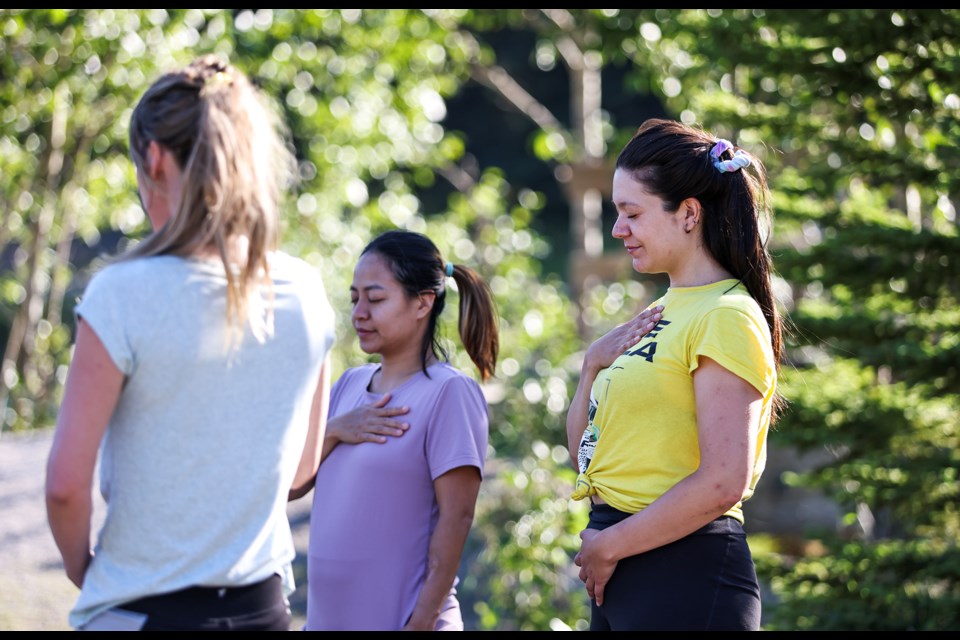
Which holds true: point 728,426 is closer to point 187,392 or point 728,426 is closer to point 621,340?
point 621,340

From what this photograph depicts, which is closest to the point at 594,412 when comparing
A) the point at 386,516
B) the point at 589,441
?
the point at 589,441

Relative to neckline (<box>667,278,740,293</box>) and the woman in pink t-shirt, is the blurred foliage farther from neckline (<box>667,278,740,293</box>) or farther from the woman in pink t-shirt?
the woman in pink t-shirt

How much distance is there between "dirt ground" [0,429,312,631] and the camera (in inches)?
194

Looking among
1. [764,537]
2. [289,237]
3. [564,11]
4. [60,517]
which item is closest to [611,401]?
[60,517]

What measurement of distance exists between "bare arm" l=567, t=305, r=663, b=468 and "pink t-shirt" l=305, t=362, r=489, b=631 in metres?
0.25

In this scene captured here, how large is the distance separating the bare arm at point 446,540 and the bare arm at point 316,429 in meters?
0.32

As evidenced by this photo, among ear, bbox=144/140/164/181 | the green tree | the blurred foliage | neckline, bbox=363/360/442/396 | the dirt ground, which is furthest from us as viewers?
the dirt ground

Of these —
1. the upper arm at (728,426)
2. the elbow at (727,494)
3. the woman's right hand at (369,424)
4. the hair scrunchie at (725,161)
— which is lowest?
the woman's right hand at (369,424)

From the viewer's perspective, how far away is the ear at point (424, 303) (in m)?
2.57

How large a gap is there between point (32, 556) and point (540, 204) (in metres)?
5.15

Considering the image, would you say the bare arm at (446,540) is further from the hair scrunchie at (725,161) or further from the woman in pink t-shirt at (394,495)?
the hair scrunchie at (725,161)

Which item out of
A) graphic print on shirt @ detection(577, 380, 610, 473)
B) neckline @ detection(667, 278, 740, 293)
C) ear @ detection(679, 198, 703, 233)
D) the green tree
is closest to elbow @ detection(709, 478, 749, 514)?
graphic print on shirt @ detection(577, 380, 610, 473)

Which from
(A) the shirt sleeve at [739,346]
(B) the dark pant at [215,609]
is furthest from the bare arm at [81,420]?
(A) the shirt sleeve at [739,346]

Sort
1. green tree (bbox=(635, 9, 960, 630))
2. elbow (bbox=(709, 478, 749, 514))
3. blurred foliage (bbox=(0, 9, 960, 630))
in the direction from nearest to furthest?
1. elbow (bbox=(709, 478, 749, 514))
2. green tree (bbox=(635, 9, 960, 630))
3. blurred foliage (bbox=(0, 9, 960, 630))
